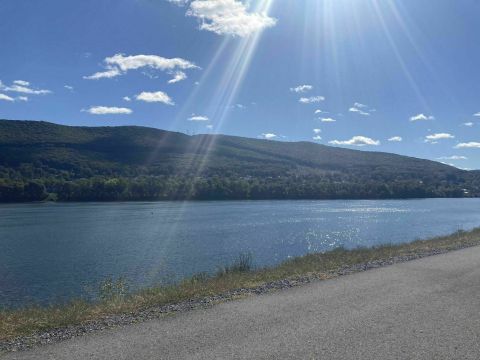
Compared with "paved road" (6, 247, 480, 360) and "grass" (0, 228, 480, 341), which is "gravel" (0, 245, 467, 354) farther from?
"paved road" (6, 247, 480, 360)

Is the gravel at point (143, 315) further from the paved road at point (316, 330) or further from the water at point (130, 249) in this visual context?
the water at point (130, 249)

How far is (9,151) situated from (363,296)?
208986mm

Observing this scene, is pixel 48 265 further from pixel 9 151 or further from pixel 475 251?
pixel 9 151

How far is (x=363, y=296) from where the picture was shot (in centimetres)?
1052

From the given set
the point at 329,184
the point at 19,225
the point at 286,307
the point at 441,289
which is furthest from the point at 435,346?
the point at 329,184

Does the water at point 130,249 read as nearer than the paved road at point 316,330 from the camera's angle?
No

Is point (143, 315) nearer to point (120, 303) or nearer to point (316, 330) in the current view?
point (120, 303)

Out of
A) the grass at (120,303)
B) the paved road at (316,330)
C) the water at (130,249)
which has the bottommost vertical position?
the water at (130,249)

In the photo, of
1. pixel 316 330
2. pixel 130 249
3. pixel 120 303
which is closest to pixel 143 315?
pixel 120 303

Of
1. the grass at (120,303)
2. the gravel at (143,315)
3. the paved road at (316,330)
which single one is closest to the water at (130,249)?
the grass at (120,303)

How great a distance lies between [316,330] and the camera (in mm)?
7957

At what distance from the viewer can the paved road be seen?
6984mm

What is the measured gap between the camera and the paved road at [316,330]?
22.9 feet

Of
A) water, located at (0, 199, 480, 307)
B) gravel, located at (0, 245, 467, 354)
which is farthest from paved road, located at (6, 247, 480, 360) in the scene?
water, located at (0, 199, 480, 307)
